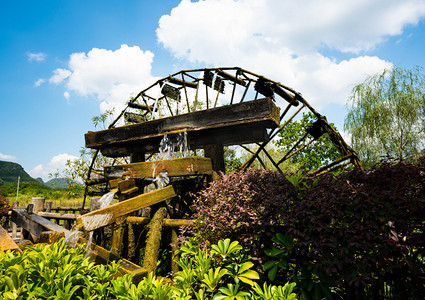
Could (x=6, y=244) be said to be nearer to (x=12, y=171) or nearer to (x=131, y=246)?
(x=131, y=246)

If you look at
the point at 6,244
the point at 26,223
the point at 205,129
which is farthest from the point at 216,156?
the point at 26,223

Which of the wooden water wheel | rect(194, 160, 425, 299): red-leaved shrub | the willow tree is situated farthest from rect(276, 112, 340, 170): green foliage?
rect(194, 160, 425, 299): red-leaved shrub

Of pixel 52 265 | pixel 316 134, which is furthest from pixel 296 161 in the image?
pixel 52 265

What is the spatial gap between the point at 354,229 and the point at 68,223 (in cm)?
857

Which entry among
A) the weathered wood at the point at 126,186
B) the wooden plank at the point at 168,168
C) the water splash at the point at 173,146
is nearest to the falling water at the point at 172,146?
the water splash at the point at 173,146

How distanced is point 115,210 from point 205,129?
2.42 m

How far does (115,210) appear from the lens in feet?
11.2

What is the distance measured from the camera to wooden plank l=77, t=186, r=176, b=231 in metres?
3.13

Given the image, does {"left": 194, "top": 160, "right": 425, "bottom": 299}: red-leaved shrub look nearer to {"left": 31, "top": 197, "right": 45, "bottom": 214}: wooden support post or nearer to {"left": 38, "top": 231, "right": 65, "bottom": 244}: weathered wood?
{"left": 38, "top": 231, "right": 65, "bottom": 244}: weathered wood

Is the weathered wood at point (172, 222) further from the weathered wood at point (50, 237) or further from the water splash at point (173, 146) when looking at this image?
the water splash at point (173, 146)

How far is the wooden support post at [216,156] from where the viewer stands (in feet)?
Answer: 17.1

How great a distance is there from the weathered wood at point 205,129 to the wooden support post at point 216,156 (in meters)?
0.13

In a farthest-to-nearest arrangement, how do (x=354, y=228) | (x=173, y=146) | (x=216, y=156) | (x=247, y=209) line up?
(x=173, y=146), (x=216, y=156), (x=247, y=209), (x=354, y=228)

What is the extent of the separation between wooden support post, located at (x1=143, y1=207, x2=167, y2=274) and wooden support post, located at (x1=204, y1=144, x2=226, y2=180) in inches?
61.8
